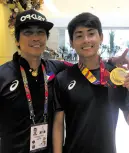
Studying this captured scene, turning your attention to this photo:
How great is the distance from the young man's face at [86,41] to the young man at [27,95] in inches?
8.0

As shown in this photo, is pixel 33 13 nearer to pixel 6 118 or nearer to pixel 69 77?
pixel 69 77

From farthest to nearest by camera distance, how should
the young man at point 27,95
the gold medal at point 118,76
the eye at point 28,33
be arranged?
the eye at point 28,33, the young man at point 27,95, the gold medal at point 118,76

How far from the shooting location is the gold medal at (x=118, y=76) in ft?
4.16

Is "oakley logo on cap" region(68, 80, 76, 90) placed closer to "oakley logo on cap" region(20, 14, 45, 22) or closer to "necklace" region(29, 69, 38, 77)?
"necklace" region(29, 69, 38, 77)

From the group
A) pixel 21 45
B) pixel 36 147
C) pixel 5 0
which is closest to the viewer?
pixel 36 147

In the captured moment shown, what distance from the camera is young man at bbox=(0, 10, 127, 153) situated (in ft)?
4.58

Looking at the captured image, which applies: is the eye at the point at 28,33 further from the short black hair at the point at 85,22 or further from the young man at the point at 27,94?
the short black hair at the point at 85,22

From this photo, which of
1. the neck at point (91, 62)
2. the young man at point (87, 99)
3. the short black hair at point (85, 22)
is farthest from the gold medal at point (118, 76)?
the short black hair at point (85, 22)

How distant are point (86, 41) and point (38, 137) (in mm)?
667

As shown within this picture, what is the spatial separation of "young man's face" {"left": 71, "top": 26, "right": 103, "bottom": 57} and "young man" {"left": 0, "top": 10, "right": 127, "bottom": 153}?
202 millimetres

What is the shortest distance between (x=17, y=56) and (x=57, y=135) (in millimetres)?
589

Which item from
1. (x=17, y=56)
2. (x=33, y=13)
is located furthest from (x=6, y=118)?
(x=33, y=13)

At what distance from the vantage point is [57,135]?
4.79 ft

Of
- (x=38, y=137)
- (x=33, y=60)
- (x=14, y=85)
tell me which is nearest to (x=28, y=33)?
(x=33, y=60)
